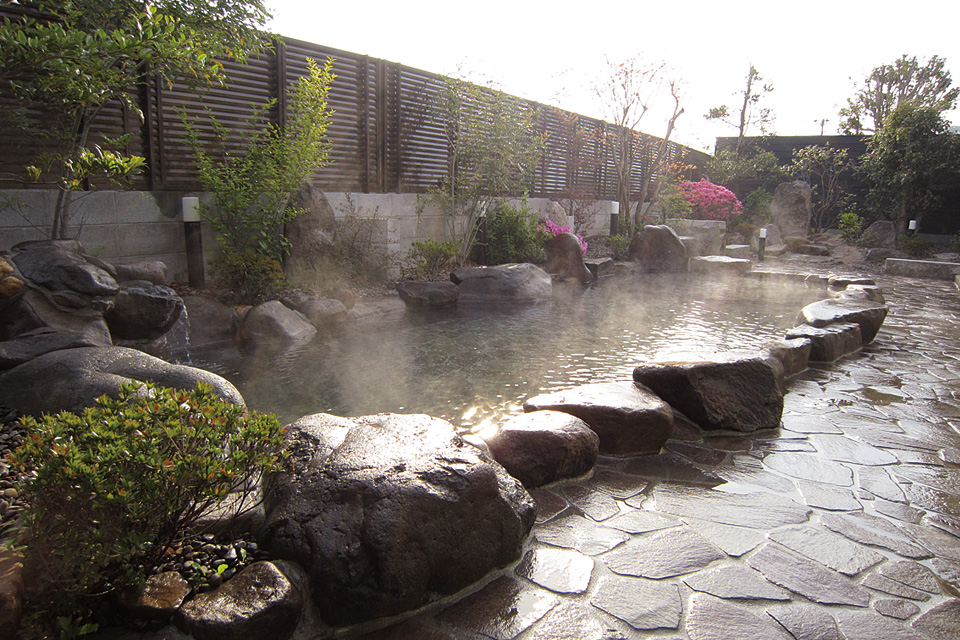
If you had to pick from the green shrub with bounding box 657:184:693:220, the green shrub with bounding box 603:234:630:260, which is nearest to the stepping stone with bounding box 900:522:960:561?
the green shrub with bounding box 603:234:630:260

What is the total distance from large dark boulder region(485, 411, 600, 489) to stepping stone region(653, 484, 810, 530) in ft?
1.54

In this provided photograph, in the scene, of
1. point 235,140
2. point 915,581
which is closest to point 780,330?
point 915,581

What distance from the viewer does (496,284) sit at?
31.2 feet

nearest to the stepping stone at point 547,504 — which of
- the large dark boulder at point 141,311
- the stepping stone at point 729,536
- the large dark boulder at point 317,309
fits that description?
the stepping stone at point 729,536

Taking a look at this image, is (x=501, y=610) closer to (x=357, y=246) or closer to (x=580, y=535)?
(x=580, y=535)

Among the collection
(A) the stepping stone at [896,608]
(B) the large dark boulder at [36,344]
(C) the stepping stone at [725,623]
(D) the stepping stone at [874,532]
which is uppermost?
(B) the large dark boulder at [36,344]

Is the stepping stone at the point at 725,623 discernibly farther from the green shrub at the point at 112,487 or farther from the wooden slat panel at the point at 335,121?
the wooden slat panel at the point at 335,121

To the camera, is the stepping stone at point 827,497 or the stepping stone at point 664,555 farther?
the stepping stone at point 827,497

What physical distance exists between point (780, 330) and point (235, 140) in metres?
7.80

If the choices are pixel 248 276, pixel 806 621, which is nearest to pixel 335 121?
pixel 248 276

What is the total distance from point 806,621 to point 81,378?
379cm

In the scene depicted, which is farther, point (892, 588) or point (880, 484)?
point (880, 484)

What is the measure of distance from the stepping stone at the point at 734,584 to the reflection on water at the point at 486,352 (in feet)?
6.58

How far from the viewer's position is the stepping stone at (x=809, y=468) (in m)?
3.41
